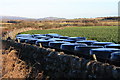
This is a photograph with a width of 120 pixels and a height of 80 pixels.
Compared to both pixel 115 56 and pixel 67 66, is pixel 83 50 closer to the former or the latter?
pixel 67 66

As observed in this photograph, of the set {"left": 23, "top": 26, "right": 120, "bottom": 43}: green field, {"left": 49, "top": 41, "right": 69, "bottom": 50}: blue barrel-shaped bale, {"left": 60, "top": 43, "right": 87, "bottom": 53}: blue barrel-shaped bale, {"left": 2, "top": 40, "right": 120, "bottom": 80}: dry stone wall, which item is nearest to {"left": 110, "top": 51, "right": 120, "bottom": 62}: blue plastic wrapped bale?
{"left": 2, "top": 40, "right": 120, "bottom": 80}: dry stone wall

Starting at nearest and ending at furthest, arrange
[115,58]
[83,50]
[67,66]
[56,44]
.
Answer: [115,58], [67,66], [83,50], [56,44]

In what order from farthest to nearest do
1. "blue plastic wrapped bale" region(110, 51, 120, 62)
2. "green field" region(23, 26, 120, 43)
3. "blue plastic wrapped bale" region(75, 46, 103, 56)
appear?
"green field" region(23, 26, 120, 43)
"blue plastic wrapped bale" region(75, 46, 103, 56)
"blue plastic wrapped bale" region(110, 51, 120, 62)

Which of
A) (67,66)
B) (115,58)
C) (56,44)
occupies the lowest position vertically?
(67,66)

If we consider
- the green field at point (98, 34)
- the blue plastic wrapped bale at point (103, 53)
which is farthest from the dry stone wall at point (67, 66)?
the green field at point (98, 34)

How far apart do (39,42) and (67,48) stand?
467 centimetres

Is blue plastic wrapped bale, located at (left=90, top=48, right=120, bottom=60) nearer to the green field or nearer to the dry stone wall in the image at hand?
the dry stone wall

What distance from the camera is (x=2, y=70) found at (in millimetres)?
17516

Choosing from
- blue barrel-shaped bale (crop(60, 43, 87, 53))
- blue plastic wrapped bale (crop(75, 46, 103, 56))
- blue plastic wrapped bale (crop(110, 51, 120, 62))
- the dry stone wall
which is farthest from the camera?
blue barrel-shaped bale (crop(60, 43, 87, 53))

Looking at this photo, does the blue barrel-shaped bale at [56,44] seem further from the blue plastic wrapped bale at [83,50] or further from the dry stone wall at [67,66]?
the blue plastic wrapped bale at [83,50]

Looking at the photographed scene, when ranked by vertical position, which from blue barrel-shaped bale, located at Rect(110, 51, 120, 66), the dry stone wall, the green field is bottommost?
the dry stone wall

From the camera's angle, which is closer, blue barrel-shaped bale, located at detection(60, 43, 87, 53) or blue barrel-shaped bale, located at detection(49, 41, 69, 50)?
blue barrel-shaped bale, located at detection(60, 43, 87, 53)

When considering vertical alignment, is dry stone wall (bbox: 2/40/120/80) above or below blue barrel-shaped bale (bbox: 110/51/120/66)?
below

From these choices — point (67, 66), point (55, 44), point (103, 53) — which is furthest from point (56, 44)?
point (103, 53)
